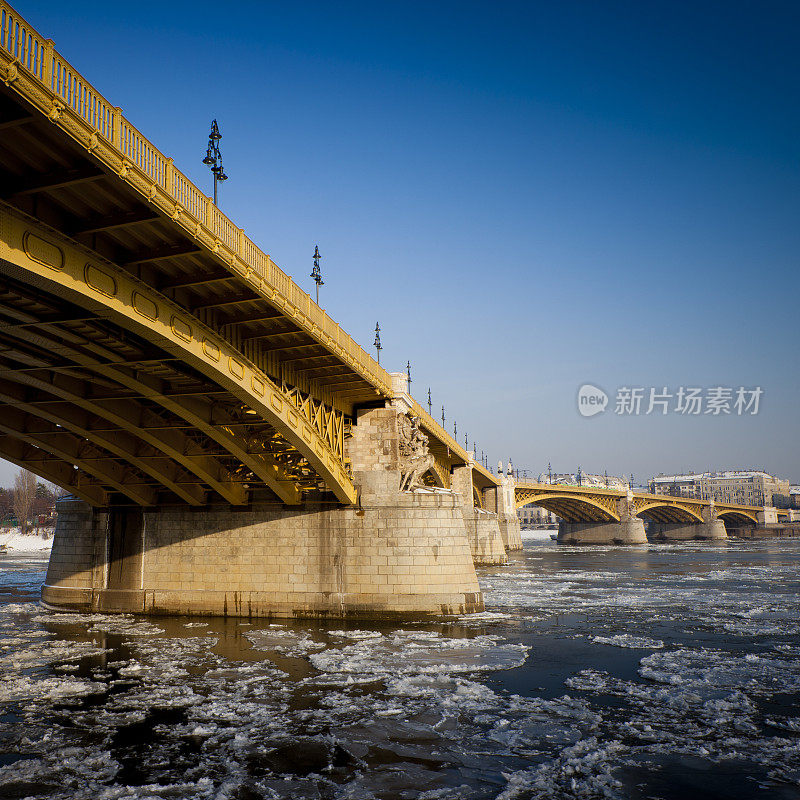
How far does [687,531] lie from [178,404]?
117 m

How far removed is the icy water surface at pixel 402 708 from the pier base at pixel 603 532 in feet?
246

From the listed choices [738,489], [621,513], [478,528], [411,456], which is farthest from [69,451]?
[738,489]

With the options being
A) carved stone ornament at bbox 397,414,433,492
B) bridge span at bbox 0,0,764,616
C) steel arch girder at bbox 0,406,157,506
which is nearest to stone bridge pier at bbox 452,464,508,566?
bridge span at bbox 0,0,764,616

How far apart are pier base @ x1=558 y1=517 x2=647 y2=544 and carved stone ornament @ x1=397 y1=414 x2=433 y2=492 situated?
7692 cm

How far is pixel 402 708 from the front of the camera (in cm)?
1329

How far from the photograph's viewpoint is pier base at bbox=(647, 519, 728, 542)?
11363cm

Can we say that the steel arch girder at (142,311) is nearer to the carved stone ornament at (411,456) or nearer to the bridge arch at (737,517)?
the carved stone ornament at (411,456)

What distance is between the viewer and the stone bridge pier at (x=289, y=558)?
80.4 feet

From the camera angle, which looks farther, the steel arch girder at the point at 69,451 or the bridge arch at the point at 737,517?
the bridge arch at the point at 737,517

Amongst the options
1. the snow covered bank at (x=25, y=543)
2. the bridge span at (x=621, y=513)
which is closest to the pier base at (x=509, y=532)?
the bridge span at (x=621, y=513)

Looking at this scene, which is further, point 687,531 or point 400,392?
point 687,531

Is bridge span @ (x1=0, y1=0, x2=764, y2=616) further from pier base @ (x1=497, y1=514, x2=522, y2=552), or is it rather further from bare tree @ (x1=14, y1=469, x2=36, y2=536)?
bare tree @ (x1=14, y1=469, x2=36, y2=536)

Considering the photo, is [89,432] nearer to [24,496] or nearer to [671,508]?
[24,496]

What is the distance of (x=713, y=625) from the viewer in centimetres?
2345
